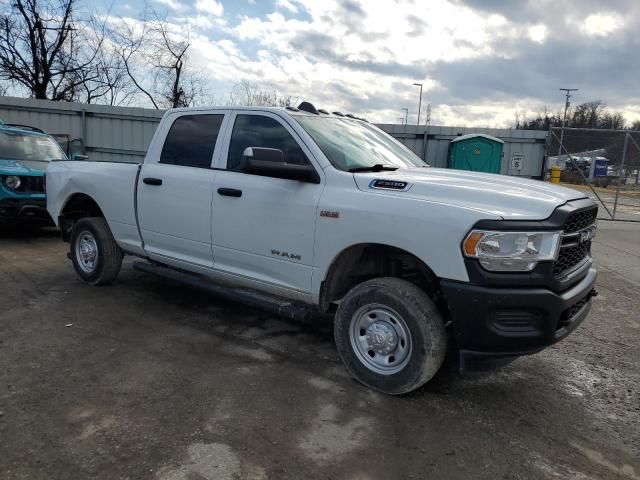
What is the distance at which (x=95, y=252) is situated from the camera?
580 centimetres

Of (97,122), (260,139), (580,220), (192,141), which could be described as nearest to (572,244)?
(580,220)

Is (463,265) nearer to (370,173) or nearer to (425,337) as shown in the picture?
(425,337)

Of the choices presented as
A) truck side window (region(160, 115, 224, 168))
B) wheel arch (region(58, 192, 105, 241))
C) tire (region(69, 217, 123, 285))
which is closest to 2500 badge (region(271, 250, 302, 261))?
truck side window (region(160, 115, 224, 168))

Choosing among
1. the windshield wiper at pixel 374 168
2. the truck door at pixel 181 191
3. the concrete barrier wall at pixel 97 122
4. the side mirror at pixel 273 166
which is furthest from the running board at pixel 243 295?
the concrete barrier wall at pixel 97 122

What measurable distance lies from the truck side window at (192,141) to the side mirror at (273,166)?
1.04m

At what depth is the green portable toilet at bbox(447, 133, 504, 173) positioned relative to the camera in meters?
13.0

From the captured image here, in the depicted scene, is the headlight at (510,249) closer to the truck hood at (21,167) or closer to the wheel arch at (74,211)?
the wheel arch at (74,211)

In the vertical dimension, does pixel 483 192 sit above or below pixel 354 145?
below

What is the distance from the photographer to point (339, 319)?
3.66 m

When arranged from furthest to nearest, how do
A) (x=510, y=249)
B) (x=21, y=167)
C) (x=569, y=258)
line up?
(x=21, y=167), (x=569, y=258), (x=510, y=249)

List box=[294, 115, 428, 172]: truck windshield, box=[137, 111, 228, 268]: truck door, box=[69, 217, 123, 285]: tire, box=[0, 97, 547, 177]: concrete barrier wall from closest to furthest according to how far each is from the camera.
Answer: box=[294, 115, 428, 172]: truck windshield < box=[137, 111, 228, 268]: truck door < box=[69, 217, 123, 285]: tire < box=[0, 97, 547, 177]: concrete barrier wall

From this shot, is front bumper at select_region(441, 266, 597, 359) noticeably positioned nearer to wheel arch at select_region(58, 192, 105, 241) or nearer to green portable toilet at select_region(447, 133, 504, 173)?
wheel arch at select_region(58, 192, 105, 241)

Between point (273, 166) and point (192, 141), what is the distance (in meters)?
1.51

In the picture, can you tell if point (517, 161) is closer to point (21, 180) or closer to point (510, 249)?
point (21, 180)
